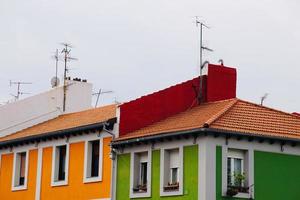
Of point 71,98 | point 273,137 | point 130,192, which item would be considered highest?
point 71,98

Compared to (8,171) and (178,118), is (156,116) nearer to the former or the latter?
(178,118)

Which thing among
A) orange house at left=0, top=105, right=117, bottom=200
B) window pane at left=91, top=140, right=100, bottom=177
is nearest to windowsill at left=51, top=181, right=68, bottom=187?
orange house at left=0, top=105, right=117, bottom=200

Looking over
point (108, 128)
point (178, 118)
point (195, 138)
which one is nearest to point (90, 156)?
point (108, 128)

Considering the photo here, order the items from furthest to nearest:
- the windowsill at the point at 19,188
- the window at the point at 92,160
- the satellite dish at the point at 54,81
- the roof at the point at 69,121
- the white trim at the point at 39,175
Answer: the satellite dish at the point at 54,81 < the windowsill at the point at 19,188 < the white trim at the point at 39,175 < the roof at the point at 69,121 < the window at the point at 92,160

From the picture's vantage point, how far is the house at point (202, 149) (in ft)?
92.4

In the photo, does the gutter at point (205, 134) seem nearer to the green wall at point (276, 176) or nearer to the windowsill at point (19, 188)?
the green wall at point (276, 176)

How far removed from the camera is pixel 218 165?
28.2m

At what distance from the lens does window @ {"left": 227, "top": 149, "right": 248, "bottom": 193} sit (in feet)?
93.9

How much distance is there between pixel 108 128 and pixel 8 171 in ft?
31.1

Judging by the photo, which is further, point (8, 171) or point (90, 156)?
point (8, 171)

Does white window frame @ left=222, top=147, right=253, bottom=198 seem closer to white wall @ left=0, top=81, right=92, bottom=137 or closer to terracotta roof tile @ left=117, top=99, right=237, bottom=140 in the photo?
terracotta roof tile @ left=117, top=99, right=237, bottom=140

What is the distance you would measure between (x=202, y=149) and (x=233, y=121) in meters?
2.15

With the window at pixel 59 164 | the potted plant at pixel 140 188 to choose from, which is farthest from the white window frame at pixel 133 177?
the window at pixel 59 164

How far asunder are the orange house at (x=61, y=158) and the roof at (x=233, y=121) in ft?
6.75
